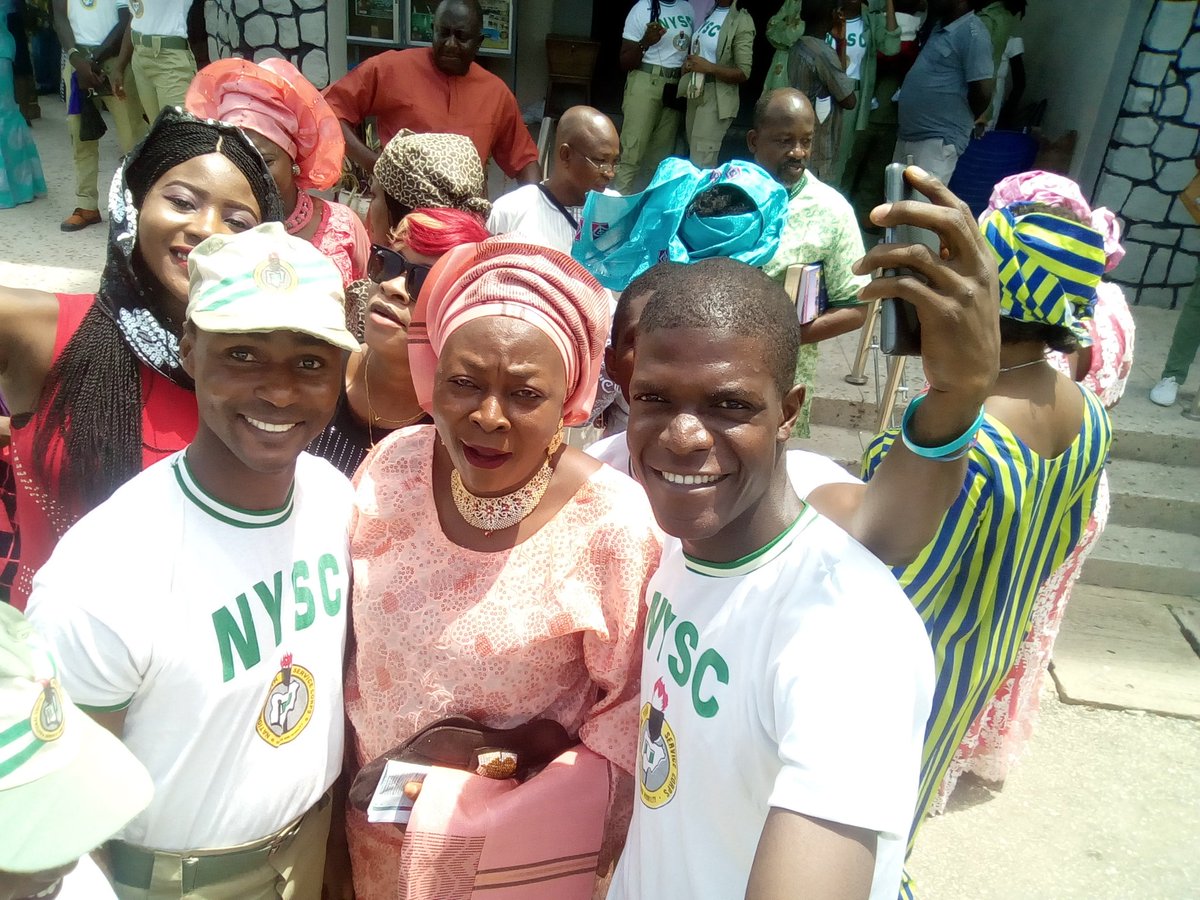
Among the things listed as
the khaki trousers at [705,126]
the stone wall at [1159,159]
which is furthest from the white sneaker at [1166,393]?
the khaki trousers at [705,126]

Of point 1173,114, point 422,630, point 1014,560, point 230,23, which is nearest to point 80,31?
point 230,23

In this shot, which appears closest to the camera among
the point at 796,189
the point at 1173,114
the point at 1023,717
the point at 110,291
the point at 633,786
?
the point at 633,786

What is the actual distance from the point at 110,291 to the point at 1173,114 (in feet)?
23.6

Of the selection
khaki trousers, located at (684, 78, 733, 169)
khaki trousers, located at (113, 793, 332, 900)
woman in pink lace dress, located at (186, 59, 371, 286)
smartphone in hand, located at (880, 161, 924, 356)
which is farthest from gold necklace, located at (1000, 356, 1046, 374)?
khaki trousers, located at (684, 78, 733, 169)

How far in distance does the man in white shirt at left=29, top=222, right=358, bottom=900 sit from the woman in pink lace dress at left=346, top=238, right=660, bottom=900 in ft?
0.43

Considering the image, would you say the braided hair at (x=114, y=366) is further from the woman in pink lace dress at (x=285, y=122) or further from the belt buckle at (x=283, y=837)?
the woman in pink lace dress at (x=285, y=122)

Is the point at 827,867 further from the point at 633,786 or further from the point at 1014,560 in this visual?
the point at 1014,560

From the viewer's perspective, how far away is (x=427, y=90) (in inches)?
193

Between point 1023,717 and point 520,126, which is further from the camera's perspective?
point 520,126

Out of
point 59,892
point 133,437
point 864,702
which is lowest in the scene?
point 59,892

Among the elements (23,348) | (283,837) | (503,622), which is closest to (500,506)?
(503,622)

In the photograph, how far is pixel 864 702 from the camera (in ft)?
3.51

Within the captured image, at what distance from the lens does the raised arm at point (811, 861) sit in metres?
0.98

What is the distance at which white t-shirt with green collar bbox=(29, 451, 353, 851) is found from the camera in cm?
130
